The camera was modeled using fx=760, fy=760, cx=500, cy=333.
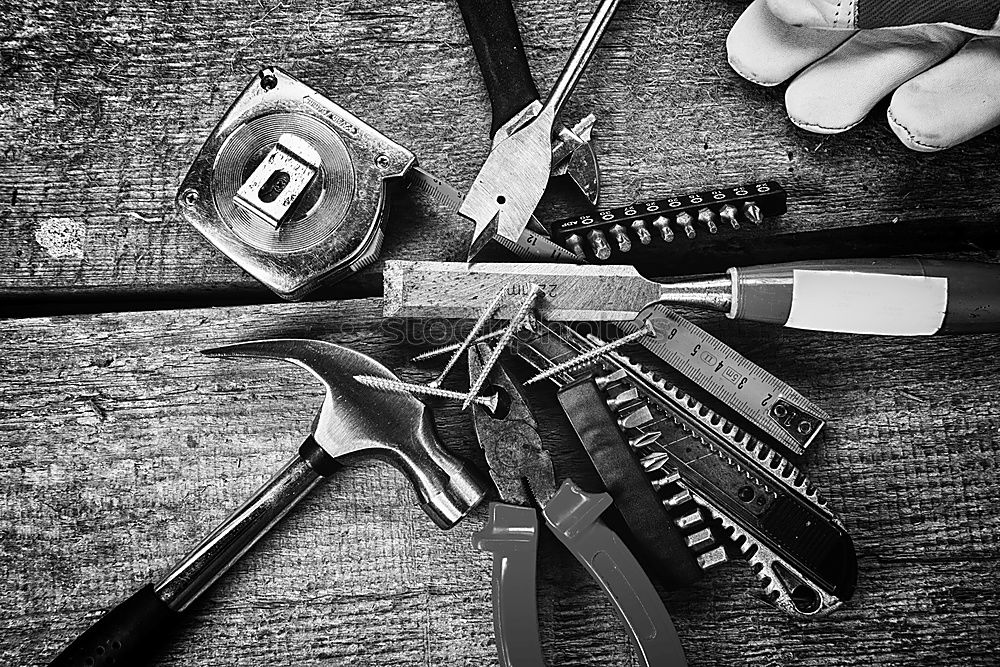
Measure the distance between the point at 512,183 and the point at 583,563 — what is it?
1.32 ft

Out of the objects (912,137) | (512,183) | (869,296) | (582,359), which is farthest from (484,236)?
(912,137)

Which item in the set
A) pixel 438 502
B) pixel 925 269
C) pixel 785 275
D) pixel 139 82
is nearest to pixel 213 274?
pixel 139 82

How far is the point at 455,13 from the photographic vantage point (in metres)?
0.92

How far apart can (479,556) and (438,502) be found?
4.6 inches

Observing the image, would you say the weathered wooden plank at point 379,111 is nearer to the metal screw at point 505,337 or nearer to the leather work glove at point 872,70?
the leather work glove at point 872,70

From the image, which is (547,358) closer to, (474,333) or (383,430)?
(474,333)

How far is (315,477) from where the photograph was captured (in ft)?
2.63

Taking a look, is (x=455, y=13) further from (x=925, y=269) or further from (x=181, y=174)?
(x=925, y=269)

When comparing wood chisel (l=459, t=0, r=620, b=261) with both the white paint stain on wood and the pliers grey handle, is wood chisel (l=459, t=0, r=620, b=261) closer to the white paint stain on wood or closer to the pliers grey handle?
the pliers grey handle

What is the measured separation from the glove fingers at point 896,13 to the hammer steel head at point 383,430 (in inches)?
23.3

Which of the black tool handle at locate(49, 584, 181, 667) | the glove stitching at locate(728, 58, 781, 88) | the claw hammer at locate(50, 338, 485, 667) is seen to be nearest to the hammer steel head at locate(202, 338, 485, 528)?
the claw hammer at locate(50, 338, 485, 667)

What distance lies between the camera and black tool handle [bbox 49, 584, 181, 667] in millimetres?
775

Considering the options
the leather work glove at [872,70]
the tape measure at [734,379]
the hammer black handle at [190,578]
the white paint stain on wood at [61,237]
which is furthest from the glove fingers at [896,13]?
the white paint stain on wood at [61,237]

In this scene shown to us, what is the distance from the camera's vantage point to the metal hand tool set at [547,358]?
773mm
